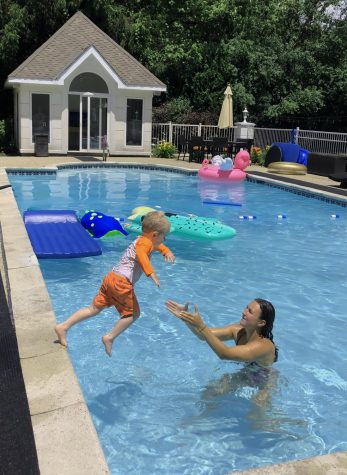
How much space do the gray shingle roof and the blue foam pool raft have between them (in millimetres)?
13371

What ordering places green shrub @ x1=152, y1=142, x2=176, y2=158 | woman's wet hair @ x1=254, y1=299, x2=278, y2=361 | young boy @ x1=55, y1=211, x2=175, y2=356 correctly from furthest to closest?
green shrub @ x1=152, y1=142, x2=176, y2=158, young boy @ x1=55, y1=211, x2=175, y2=356, woman's wet hair @ x1=254, y1=299, x2=278, y2=361

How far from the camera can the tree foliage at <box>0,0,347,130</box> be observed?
27.3m

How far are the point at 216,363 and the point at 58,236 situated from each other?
4066mm

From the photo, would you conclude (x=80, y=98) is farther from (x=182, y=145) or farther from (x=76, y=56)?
(x=182, y=145)

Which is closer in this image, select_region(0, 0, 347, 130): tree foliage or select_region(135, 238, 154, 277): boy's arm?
select_region(135, 238, 154, 277): boy's arm

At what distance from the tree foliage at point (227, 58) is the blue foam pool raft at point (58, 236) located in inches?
716

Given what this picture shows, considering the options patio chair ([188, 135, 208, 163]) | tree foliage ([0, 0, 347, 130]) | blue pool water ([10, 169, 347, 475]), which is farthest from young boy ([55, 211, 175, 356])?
tree foliage ([0, 0, 347, 130])

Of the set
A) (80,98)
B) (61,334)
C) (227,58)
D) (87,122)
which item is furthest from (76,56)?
(61,334)

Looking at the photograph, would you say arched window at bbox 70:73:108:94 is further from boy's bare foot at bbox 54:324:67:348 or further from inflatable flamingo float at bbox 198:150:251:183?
boy's bare foot at bbox 54:324:67:348

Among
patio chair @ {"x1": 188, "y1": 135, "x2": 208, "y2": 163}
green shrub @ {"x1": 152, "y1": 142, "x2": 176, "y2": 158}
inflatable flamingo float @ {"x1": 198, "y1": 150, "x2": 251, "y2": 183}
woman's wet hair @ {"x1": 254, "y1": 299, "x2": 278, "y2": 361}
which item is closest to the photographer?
woman's wet hair @ {"x1": 254, "y1": 299, "x2": 278, "y2": 361}

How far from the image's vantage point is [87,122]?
887 inches

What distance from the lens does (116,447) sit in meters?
3.68

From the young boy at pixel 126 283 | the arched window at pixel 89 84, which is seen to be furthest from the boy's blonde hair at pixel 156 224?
the arched window at pixel 89 84

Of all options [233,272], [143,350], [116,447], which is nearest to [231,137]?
[233,272]
